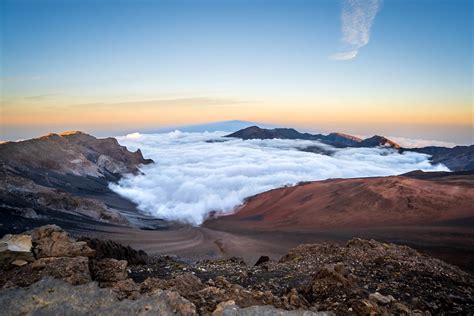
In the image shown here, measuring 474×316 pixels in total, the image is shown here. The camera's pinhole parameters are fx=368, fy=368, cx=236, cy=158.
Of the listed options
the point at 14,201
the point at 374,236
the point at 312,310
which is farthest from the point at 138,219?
the point at 312,310

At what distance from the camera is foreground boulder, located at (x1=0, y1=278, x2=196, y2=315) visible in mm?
6000

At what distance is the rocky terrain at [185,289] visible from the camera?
20.0ft

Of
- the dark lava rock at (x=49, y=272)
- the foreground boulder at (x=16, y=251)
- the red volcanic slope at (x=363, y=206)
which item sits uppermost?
the foreground boulder at (x=16, y=251)

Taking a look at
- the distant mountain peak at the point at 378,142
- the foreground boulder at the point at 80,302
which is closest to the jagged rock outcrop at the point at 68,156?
the foreground boulder at the point at 80,302

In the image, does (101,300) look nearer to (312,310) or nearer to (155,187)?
(312,310)

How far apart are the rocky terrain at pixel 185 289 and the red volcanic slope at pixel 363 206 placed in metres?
22.9

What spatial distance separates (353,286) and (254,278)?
2395mm

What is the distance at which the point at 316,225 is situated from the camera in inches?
1294

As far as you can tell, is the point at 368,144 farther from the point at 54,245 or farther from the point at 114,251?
the point at 54,245

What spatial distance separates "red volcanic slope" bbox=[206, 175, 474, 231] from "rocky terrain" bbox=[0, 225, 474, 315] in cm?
2293

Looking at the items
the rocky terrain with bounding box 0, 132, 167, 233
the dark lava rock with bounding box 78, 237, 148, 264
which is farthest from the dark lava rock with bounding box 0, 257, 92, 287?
the rocky terrain with bounding box 0, 132, 167, 233

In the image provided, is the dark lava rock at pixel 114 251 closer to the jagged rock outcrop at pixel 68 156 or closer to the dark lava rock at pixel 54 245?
the dark lava rock at pixel 54 245

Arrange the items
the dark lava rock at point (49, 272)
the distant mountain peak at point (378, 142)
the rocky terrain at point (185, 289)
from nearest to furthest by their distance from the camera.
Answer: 1. the rocky terrain at point (185, 289)
2. the dark lava rock at point (49, 272)
3. the distant mountain peak at point (378, 142)

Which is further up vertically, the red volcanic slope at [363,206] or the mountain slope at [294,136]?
the mountain slope at [294,136]
